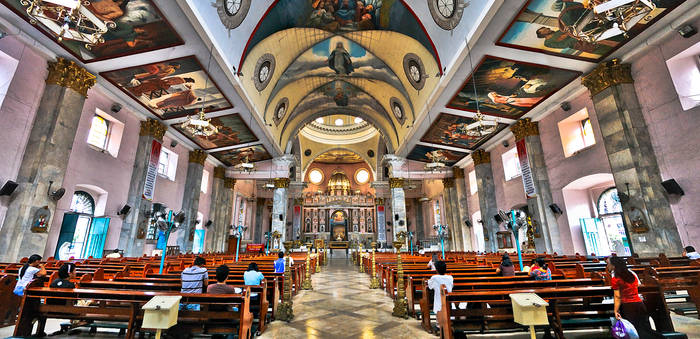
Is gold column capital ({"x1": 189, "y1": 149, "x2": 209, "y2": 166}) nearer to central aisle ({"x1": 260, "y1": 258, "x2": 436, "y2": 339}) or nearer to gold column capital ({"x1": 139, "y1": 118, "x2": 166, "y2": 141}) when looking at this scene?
gold column capital ({"x1": 139, "y1": 118, "x2": 166, "y2": 141})

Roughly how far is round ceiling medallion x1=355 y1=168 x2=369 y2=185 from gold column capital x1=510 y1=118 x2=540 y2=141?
22957 mm

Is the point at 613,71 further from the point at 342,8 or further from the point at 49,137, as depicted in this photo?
the point at 49,137

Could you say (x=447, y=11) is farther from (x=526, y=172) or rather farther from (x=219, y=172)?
(x=219, y=172)

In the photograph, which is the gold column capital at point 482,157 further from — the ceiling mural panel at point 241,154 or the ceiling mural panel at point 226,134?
the ceiling mural panel at point 241,154

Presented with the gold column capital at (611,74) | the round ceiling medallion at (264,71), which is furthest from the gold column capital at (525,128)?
the round ceiling medallion at (264,71)

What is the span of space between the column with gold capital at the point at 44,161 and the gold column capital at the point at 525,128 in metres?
16.3

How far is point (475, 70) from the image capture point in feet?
30.8

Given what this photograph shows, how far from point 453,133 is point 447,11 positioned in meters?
7.01

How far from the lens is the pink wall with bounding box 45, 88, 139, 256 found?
8961 millimetres

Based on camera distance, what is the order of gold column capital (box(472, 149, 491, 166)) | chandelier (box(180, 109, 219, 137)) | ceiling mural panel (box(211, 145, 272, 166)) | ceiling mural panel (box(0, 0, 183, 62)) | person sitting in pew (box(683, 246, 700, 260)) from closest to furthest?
person sitting in pew (box(683, 246, 700, 260))
ceiling mural panel (box(0, 0, 183, 62))
chandelier (box(180, 109, 219, 137))
gold column capital (box(472, 149, 491, 166))
ceiling mural panel (box(211, 145, 272, 166))

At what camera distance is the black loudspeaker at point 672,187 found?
7.18 metres

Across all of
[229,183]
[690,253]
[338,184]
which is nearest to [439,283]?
[690,253]

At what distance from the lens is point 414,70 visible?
12906 mm

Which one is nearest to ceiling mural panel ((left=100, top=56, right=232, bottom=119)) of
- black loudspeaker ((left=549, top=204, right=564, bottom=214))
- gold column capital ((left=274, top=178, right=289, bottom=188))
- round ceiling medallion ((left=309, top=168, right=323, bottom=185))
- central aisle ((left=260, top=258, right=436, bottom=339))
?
central aisle ((left=260, top=258, right=436, bottom=339))
